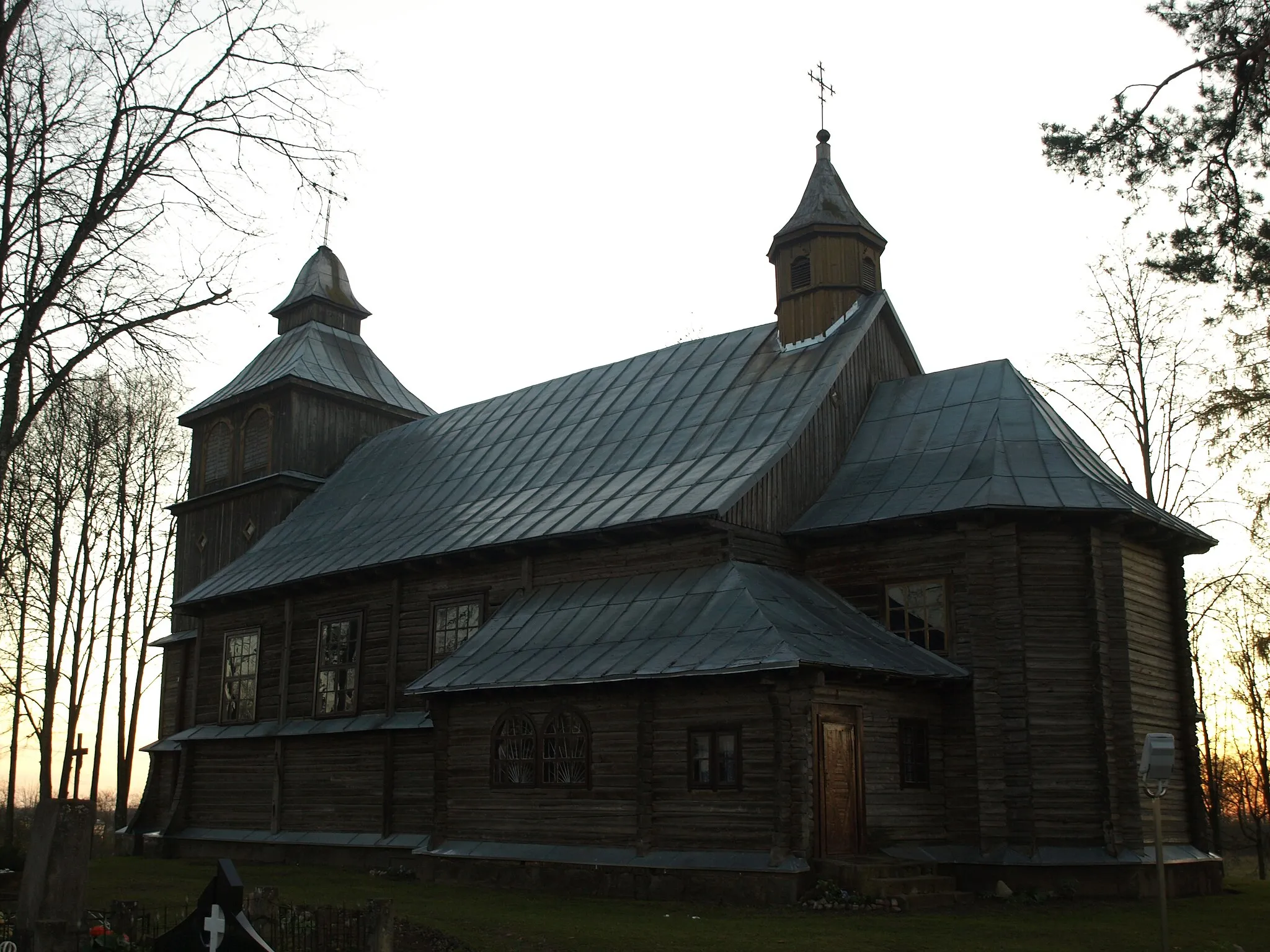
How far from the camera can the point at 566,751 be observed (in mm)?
19422

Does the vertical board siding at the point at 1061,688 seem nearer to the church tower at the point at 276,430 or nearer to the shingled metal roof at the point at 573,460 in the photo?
the shingled metal roof at the point at 573,460

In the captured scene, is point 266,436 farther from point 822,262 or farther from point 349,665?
point 822,262

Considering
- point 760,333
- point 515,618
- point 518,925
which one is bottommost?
point 518,925

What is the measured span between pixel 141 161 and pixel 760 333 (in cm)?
1410

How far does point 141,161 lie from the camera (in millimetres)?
14516

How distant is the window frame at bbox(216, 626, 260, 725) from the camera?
2759cm

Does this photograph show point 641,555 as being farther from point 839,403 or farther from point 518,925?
point 518,925

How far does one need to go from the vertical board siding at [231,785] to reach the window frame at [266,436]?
745 centimetres

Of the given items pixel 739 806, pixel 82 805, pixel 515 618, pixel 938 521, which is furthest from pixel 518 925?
pixel 938 521

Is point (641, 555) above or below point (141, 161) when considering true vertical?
below

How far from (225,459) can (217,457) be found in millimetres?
423

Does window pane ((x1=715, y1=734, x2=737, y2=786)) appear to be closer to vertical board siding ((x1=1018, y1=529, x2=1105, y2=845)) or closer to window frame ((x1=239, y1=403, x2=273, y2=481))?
vertical board siding ((x1=1018, y1=529, x2=1105, y2=845))

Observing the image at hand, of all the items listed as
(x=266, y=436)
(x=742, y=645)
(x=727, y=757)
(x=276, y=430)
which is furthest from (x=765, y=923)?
(x=266, y=436)

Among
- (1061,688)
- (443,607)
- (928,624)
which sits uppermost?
(443,607)
